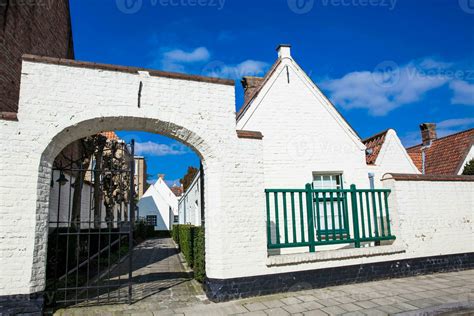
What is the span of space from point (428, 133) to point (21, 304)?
19162 millimetres

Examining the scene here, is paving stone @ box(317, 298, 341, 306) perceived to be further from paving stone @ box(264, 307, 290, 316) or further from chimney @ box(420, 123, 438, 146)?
chimney @ box(420, 123, 438, 146)

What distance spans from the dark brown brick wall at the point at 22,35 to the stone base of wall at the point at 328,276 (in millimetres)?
6341

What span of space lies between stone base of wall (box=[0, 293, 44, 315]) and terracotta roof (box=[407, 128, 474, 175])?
626 inches

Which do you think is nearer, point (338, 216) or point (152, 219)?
point (338, 216)

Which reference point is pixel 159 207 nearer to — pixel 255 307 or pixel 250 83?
pixel 250 83

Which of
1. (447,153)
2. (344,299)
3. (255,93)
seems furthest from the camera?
(447,153)

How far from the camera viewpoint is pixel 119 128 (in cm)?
630

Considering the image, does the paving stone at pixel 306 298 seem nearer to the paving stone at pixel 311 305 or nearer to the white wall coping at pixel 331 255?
the paving stone at pixel 311 305

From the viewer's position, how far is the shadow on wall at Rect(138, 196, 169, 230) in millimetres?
34438

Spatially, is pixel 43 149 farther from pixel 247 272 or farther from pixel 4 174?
pixel 247 272

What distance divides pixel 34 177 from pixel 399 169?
10.1m

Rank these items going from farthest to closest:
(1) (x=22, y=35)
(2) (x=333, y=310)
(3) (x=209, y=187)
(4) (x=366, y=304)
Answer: (1) (x=22, y=35) → (3) (x=209, y=187) → (4) (x=366, y=304) → (2) (x=333, y=310)

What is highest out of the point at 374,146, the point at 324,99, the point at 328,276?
the point at 324,99

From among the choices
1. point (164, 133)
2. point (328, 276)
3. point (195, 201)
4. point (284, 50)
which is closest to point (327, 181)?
point (328, 276)
